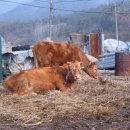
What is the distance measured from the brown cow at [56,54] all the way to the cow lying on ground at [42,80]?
9.57 feet

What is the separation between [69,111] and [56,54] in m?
6.26

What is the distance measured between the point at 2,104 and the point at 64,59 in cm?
525

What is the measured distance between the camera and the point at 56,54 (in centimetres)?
1449

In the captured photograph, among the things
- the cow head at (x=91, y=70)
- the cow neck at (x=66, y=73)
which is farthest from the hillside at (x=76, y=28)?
the cow neck at (x=66, y=73)

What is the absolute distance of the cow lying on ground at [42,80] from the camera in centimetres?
1067

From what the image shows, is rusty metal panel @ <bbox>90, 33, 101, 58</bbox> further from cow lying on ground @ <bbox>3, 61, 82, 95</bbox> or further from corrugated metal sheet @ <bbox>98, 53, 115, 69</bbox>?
cow lying on ground @ <bbox>3, 61, 82, 95</bbox>

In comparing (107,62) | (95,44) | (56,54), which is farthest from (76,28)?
(56,54)

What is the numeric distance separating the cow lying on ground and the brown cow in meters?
2.92

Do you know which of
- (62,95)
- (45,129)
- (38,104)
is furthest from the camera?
(62,95)

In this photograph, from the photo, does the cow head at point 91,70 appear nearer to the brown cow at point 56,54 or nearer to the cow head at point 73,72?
the brown cow at point 56,54

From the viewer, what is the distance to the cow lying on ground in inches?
420

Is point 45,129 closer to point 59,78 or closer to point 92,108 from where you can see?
point 92,108

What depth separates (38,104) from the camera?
29.8 ft

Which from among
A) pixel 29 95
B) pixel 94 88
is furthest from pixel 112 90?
pixel 29 95
